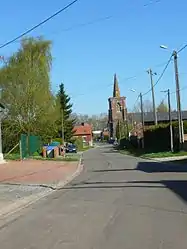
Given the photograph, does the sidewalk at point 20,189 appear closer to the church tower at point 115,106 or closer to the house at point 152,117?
the house at point 152,117

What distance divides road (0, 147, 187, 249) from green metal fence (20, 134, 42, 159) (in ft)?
92.3

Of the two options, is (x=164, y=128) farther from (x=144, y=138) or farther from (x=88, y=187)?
(x=88, y=187)

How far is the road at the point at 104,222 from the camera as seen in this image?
28.1ft

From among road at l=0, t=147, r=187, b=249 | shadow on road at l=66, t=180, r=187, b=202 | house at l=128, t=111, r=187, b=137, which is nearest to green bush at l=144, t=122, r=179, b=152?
shadow on road at l=66, t=180, r=187, b=202

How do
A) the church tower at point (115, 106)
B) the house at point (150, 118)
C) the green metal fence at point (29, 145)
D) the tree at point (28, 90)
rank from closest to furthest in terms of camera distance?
1. the green metal fence at point (29, 145)
2. the tree at point (28, 90)
3. the house at point (150, 118)
4. the church tower at point (115, 106)

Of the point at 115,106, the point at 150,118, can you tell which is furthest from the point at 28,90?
the point at 115,106

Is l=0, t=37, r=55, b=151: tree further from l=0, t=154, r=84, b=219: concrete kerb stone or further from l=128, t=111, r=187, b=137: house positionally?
l=128, t=111, r=187, b=137: house

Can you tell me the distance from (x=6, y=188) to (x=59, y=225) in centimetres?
990

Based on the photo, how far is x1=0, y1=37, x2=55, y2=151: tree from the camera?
5572 centimetres

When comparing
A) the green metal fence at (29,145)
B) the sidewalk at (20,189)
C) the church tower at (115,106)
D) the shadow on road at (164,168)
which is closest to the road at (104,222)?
the sidewalk at (20,189)

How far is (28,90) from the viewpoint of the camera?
55.6m

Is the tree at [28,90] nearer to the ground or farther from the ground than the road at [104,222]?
farther from the ground

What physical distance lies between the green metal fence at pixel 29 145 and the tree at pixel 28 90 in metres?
3.00

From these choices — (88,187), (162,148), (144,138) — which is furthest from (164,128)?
(88,187)
